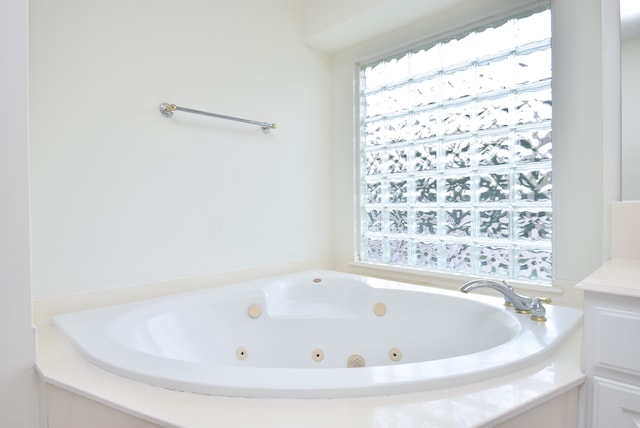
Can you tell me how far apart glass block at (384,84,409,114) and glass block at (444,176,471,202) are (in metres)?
0.52

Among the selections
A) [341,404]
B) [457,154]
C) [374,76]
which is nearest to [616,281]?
[341,404]

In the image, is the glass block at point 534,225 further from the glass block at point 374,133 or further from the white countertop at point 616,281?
the glass block at point 374,133

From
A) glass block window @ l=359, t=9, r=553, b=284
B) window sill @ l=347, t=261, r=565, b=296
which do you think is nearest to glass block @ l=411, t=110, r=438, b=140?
glass block window @ l=359, t=9, r=553, b=284

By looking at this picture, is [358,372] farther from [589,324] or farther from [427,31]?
[427,31]

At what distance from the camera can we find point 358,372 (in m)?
0.87

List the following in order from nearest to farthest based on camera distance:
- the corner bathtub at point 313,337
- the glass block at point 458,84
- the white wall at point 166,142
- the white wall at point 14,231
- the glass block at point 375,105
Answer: the corner bathtub at point 313,337, the white wall at point 14,231, the white wall at point 166,142, the glass block at point 458,84, the glass block at point 375,105

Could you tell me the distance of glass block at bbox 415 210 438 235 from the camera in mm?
2013

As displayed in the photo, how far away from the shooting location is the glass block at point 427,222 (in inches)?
79.2

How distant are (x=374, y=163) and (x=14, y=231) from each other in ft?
A: 5.82

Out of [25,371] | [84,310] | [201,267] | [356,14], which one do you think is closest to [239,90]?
[356,14]

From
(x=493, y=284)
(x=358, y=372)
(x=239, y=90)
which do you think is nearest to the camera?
(x=358, y=372)

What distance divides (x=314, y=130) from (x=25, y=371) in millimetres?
1846

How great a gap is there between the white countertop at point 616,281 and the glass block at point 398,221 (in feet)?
3.47

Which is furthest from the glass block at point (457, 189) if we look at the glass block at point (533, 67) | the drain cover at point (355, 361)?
the drain cover at point (355, 361)
